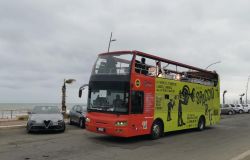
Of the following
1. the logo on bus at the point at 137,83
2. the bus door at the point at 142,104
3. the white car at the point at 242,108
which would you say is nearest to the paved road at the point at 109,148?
the bus door at the point at 142,104

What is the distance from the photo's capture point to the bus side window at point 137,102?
14094 millimetres

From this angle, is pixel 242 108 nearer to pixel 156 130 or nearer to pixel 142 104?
pixel 156 130

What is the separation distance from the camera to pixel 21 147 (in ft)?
40.0

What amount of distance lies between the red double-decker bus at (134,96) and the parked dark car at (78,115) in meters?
4.93

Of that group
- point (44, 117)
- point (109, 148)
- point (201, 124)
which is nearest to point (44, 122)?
point (44, 117)

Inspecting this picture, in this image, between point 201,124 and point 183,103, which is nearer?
point 183,103

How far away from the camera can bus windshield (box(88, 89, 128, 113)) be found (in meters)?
13.9

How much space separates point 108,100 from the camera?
46.7 feet

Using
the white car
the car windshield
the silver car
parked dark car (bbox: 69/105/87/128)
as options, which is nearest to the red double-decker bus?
the silver car

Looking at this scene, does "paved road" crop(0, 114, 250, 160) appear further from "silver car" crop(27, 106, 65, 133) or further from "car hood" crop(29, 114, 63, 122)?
"car hood" crop(29, 114, 63, 122)

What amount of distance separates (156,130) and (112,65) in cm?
381

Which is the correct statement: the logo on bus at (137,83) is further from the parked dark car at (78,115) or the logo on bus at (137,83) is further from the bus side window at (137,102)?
the parked dark car at (78,115)

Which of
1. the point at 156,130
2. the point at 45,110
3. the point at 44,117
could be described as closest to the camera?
the point at 156,130

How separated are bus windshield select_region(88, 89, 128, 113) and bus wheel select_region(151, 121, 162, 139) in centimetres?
230
